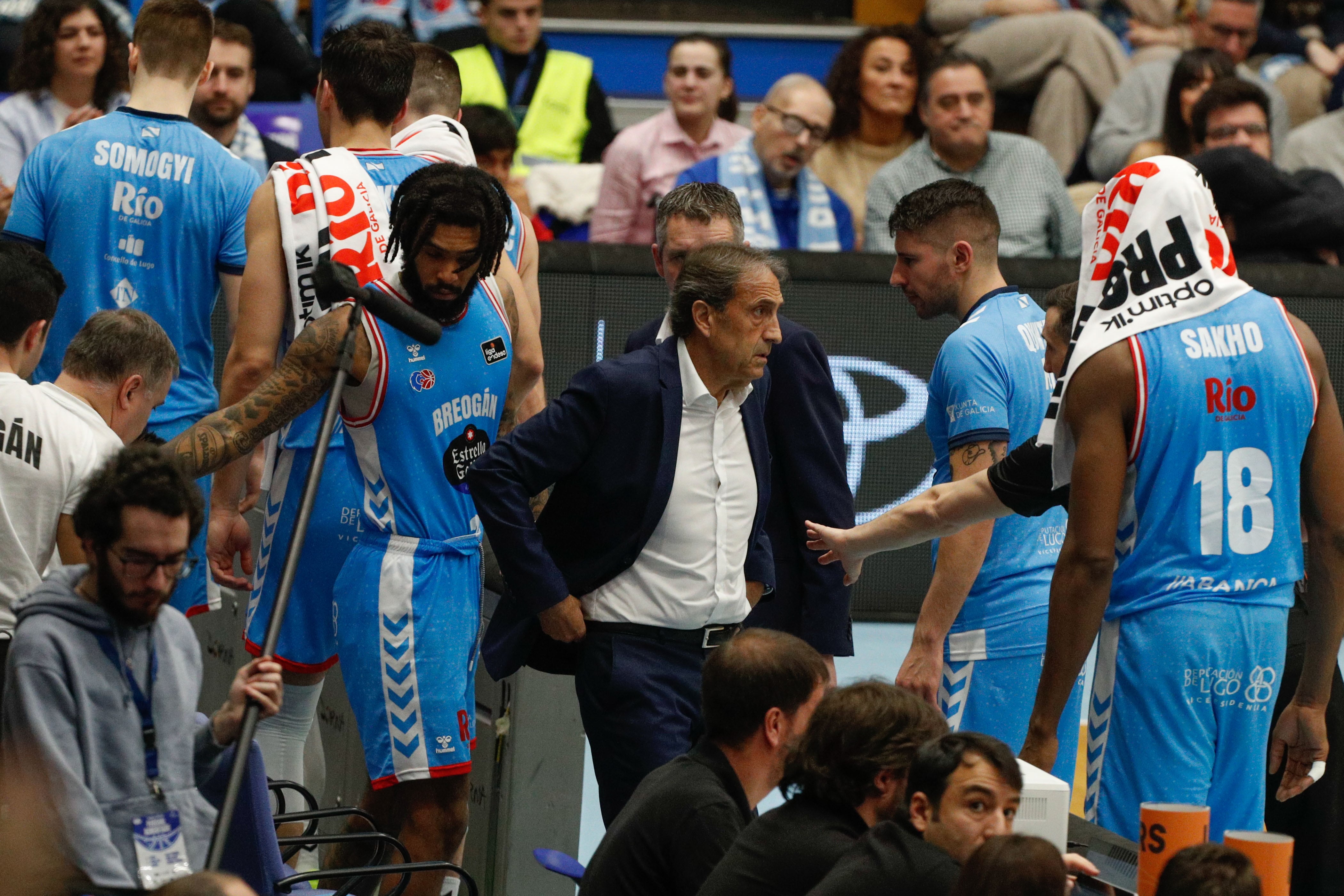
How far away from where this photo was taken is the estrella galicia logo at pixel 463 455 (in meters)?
4.25

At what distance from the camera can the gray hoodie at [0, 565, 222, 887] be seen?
10.0 feet

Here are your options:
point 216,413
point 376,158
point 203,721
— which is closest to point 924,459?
point 376,158

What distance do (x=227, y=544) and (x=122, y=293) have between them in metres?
0.98

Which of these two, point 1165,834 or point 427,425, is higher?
point 427,425

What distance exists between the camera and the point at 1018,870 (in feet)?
8.00

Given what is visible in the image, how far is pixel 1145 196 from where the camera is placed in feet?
12.2

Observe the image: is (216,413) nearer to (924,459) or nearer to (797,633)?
(797,633)

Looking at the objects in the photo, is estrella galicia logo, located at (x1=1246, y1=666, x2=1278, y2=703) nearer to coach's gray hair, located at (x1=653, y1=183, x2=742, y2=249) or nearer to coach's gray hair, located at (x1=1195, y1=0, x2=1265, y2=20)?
coach's gray hair, located at (x1=653, y1=183, x2=742, y2=249)

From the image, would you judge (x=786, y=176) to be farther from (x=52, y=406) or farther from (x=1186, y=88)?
(x=52, y=406)

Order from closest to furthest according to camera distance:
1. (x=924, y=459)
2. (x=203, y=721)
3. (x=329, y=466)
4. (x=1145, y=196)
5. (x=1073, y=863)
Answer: (x=1073, y=863) < (x=203, y=721) < (x=1145, y=196) < (x=329, y=466) < (x=924, y=459)

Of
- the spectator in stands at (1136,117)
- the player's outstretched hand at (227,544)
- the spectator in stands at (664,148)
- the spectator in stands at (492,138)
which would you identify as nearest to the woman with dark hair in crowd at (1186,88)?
the spectator in stands at (1136,117)

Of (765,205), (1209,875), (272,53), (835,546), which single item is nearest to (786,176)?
(765,205)

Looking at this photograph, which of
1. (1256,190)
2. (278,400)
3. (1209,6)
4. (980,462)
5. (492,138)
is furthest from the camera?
(1209,6)

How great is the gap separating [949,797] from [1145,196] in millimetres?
1500
